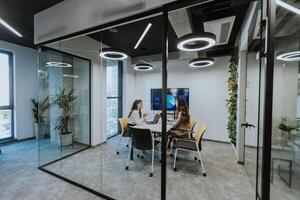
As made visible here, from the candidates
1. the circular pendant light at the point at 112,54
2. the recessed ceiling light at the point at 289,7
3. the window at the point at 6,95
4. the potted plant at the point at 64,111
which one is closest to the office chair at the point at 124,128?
the circular pendant light at the point at 112,54

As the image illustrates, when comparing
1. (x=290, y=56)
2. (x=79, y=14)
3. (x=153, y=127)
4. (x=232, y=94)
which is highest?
(x=79, y=14)

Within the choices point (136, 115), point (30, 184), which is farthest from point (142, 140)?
point (30, 184)

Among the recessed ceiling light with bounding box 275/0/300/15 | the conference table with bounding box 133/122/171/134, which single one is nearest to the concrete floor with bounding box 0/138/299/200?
the conference table with bounding box 133/122/171/134

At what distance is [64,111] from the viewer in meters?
3.78

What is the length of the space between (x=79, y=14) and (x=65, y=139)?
2810 millimetres

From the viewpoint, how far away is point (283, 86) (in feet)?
6.48

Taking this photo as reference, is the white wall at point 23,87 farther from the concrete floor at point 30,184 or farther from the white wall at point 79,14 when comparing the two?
the white wall at point 79,14

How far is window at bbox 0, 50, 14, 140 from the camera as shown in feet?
15.5

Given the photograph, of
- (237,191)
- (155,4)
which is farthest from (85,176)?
(155,4)

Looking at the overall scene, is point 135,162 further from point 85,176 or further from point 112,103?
point 112,103

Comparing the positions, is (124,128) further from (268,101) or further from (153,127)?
(268,101)

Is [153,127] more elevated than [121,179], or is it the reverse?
[153,127]

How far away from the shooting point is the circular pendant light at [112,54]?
112 inches

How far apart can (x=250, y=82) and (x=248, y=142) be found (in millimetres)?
1205
